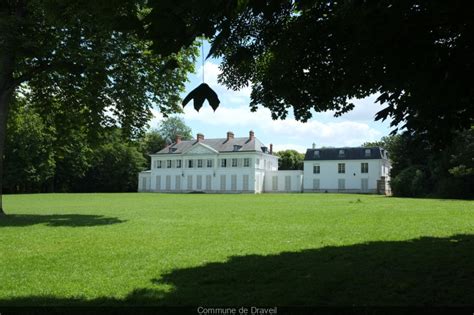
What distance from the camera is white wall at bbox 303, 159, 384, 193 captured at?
62.7 m

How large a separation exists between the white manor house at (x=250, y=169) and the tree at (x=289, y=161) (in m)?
9.73

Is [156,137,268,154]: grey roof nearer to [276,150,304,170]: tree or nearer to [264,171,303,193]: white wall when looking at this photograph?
[264,171,303,193]: white wall

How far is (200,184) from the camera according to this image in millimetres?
73062

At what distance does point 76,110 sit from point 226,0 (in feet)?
62.5

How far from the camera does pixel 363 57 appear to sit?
621cm

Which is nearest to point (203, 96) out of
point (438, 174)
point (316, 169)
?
point (438, 174)

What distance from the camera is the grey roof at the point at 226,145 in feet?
233

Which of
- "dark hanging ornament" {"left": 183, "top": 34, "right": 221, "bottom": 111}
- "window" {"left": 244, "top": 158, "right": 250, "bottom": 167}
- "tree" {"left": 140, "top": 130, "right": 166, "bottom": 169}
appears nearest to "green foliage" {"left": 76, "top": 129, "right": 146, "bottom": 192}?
"tree" {"left": 140, "top": 130, "right": 166, "bottom": 169}

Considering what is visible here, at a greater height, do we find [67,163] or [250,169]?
[67,163]

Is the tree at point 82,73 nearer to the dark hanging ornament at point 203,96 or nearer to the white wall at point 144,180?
the dark hanging ornament at point 203,96

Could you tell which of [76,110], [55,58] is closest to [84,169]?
[76,110]

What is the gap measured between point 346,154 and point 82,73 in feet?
185

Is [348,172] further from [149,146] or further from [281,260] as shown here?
[281,260]

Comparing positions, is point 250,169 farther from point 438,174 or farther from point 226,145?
point 438,174
